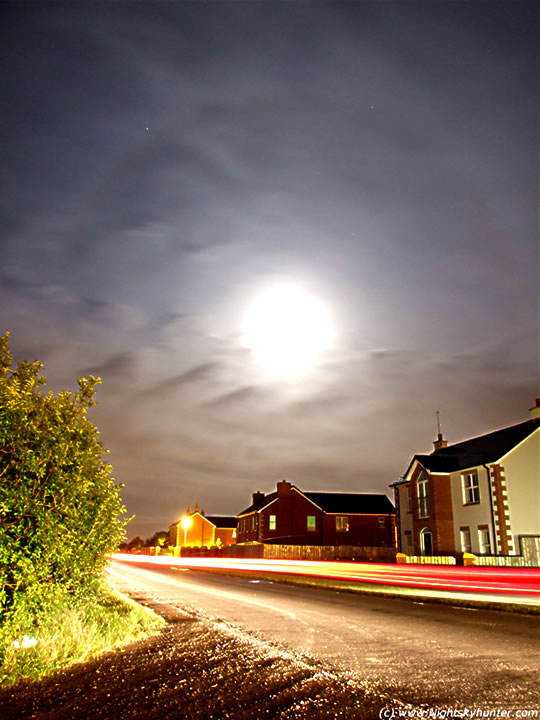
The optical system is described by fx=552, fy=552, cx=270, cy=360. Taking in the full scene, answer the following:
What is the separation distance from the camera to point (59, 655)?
6.83 m

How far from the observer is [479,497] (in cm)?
3712

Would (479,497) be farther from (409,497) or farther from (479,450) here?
(409,497)

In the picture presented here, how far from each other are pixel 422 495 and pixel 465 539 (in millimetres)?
4879

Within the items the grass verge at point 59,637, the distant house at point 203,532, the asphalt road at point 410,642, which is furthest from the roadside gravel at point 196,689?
the distant house at point 203,532

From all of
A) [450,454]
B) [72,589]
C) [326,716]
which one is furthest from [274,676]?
[450,454]

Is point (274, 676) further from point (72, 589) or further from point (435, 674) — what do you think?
point (72, 589)

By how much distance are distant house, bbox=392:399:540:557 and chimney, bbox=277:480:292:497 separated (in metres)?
23.0

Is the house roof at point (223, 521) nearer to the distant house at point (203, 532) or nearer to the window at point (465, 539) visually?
the distant house at point (203, 532)

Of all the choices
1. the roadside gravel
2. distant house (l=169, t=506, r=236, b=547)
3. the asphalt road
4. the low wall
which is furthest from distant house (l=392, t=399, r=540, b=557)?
distant house (l=169, t=506, r=236, b=547)

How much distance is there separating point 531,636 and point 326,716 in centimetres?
577

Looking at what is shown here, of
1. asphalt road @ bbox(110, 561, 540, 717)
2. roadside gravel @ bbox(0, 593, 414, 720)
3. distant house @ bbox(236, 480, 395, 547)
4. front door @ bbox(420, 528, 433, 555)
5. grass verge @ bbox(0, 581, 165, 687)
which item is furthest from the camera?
distant house @ bbox(236, 480, 395, 547)

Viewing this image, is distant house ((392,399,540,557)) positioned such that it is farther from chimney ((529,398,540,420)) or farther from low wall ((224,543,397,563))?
low wall ((224,543,397,563))

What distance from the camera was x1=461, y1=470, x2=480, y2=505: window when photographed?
37.6 metres

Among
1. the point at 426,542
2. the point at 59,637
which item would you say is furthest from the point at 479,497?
the point at 59,637
